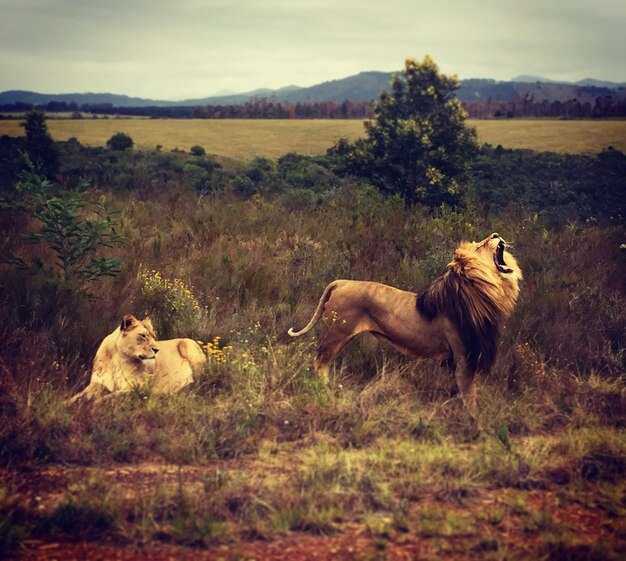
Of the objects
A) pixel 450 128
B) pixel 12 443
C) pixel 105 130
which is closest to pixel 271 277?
pixel 12 443

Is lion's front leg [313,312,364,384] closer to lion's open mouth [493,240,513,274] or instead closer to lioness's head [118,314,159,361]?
lion's open mouth [493,240,513,274]

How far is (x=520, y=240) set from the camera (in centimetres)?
1149

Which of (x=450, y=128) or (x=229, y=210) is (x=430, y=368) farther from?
(x=450, y=128)

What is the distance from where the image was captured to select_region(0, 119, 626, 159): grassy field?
124 ft

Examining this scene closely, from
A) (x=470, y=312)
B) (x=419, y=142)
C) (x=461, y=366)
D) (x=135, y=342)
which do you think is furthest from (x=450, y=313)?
(x=419, y=142)

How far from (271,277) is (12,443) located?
470cm

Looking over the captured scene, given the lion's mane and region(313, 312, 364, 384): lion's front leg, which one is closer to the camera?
the lion's mane

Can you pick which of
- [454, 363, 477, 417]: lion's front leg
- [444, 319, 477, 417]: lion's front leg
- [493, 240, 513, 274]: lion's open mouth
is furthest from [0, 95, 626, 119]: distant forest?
[454, 363, 477, 417]: lion's front leg

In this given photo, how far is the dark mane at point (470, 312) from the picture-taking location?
5.76 metres

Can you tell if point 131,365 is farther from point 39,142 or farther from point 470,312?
point 39,142

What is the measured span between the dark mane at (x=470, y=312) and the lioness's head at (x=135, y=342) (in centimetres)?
249

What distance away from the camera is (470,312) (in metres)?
5.74

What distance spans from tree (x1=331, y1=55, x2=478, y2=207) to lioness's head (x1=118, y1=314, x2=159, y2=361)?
13.5 m

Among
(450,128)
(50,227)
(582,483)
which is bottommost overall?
(582,483)
